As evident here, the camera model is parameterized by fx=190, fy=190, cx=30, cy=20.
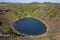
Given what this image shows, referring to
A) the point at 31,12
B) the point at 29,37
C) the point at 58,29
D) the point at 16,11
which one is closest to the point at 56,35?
the point at 58,29

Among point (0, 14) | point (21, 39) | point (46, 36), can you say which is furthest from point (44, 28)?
point (0, 14)

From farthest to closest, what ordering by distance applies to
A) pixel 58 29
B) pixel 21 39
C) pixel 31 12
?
pixel 31 12 → pixel 58 29 → pixel 21 39

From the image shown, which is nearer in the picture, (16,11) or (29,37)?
(29,37)

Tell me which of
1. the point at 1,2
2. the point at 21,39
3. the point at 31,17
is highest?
the point at 1,2

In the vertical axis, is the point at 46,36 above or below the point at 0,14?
below

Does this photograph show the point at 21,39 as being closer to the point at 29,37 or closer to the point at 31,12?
the point at 29,37

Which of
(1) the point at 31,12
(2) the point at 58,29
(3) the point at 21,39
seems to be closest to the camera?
(3) the point at 21,39
